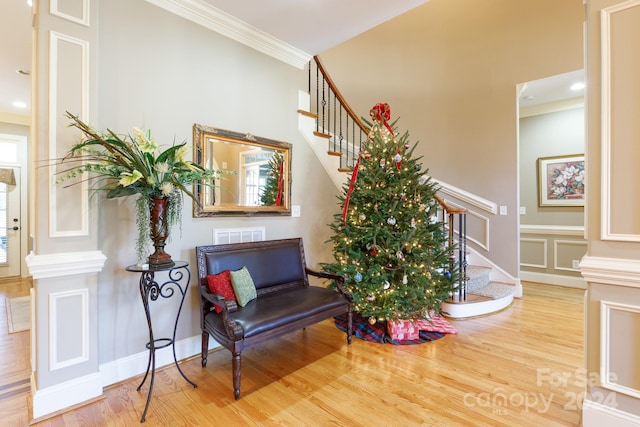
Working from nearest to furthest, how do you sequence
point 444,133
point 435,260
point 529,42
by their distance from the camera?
1. point 435,260
2. point 529,42
3. point 444,133

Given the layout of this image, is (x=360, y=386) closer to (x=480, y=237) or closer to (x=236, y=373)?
(x=236, y=373)

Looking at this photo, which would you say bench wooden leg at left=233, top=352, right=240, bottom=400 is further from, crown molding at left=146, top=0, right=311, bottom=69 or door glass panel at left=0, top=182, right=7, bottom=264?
door glass panel at left=0, top=182, right=7, bottom=264

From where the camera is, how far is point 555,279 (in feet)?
16.4

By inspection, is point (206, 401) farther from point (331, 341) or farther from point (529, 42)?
point (529, 42)

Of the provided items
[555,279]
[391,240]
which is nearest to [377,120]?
[391,240]

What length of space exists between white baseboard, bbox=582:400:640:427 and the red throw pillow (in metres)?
2.30

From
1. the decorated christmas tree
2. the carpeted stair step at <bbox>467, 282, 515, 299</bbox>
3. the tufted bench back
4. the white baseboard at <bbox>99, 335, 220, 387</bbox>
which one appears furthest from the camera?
the carpeted stair step at <bbox>467, 282, 515, 299</bbox>

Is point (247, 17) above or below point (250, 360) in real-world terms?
above

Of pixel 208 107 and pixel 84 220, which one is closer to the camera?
pixel 84 220

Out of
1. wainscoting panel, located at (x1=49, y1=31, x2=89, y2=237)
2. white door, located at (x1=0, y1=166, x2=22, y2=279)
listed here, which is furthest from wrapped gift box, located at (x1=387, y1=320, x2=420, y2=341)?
white door, located at (x1=0, y1=166, x2=22, y2=279)

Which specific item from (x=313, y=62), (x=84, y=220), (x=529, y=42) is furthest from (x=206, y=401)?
(x=529, y=42)

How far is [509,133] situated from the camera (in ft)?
14.5

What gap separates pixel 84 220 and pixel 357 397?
2167mm

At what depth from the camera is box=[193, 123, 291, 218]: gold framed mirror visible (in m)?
2.71
